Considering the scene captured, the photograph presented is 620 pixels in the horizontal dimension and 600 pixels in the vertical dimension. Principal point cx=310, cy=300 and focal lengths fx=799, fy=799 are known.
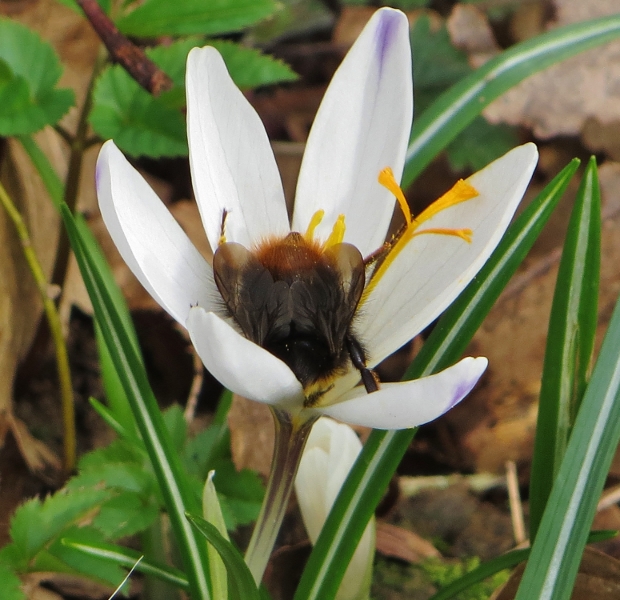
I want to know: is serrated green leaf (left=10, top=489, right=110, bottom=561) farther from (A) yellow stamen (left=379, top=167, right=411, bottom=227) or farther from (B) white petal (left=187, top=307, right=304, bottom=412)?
(A) yellow stamen (left=379, top=167, right=411, bottom=227)

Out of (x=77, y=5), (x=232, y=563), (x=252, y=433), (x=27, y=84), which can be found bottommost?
(x=252, y=433)

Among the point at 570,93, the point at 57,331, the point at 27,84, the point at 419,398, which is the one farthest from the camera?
the point at 570,93

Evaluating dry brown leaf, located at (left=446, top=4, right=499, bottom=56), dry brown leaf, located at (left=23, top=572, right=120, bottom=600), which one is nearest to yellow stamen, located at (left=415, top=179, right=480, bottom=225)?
dry brown leaf, located at (left=23, top=572, right=120, bottom=600)

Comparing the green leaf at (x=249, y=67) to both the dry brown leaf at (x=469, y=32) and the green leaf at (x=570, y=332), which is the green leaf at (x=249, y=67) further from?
the dry brown leaf at (x=469, y=32)

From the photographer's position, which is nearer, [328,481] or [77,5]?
[328,481]

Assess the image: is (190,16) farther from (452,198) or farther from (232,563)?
(232,563)

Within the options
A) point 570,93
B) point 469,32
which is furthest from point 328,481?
point 469,32
